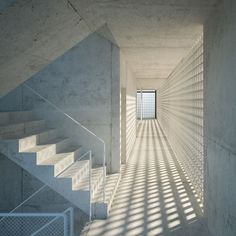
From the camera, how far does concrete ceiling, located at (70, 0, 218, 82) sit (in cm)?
324

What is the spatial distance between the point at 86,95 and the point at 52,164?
7.33 feet

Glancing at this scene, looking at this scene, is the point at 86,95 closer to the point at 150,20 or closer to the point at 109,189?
the point at 109,189

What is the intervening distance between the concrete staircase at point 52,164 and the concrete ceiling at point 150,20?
1883mm

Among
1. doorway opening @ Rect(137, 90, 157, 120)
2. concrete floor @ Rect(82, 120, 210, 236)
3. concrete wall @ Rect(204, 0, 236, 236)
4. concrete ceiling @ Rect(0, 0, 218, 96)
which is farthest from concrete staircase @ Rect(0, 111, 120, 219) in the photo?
doorway opening @ Rect(137, 90, 157, 120)

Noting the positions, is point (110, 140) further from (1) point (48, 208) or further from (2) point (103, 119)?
(1) point (48, 208)

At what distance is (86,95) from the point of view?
19.8 ft

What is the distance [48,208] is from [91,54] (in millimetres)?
3009

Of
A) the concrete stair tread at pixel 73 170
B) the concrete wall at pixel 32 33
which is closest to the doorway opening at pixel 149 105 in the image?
the concrete stair tread at pixel 73 170

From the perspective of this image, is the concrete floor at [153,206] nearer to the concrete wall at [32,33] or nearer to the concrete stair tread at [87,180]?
the concrete stair tread at [87,180]

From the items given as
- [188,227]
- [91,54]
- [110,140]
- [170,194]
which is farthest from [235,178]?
[91,54]

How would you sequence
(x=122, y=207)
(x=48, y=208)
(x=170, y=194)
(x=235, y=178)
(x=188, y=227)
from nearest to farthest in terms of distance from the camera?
(x=235, y=178) → (x=188, y=227) → (x=122, y=207) → (x=170, y=194) → (x=48, y=208)

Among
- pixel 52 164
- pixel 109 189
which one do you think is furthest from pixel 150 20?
pixel 109 189

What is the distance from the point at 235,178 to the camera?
8.04 feet

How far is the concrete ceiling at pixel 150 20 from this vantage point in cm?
324
